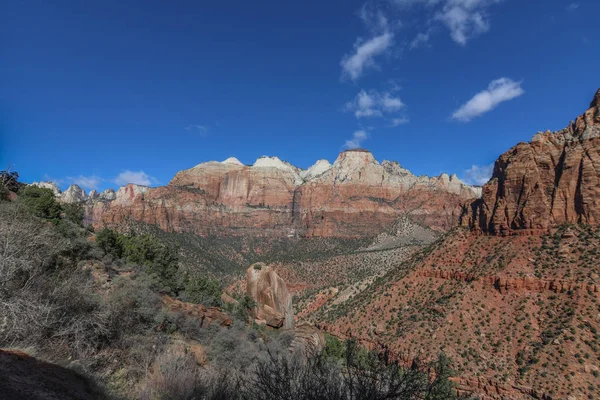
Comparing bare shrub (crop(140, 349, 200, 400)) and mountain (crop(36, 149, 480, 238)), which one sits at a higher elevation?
mountain (crop(36, 149, 480, 238))

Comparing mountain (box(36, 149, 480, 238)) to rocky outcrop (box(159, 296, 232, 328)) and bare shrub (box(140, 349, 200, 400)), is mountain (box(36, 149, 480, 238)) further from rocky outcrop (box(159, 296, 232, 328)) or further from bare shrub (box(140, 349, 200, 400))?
bare shrub (box(140, 349, 200, 400))

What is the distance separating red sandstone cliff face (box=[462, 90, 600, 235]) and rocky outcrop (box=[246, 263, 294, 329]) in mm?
32604

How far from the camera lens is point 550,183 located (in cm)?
4541

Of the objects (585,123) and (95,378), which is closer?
(95,378)

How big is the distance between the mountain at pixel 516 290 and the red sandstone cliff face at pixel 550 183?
130 mm

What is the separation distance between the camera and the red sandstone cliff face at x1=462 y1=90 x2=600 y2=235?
42.0 meters

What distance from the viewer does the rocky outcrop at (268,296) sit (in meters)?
36.4

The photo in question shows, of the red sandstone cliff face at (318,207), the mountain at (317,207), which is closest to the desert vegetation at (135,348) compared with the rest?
the mountain at (317,207)

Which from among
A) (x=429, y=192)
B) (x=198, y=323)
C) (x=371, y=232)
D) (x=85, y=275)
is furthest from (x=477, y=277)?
(x=429, y=192)

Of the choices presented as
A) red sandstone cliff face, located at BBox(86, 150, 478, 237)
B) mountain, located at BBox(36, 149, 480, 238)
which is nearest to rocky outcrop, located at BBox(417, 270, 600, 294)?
mountain, located at BBox(36, 149, 480, 238)

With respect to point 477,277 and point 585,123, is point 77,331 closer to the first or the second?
point 477,277

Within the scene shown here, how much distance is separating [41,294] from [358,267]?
9075 centimetres

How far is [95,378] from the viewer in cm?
973

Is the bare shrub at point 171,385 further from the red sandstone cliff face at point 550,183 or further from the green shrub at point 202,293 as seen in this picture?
the red sandstone cliff face at point 550,183
